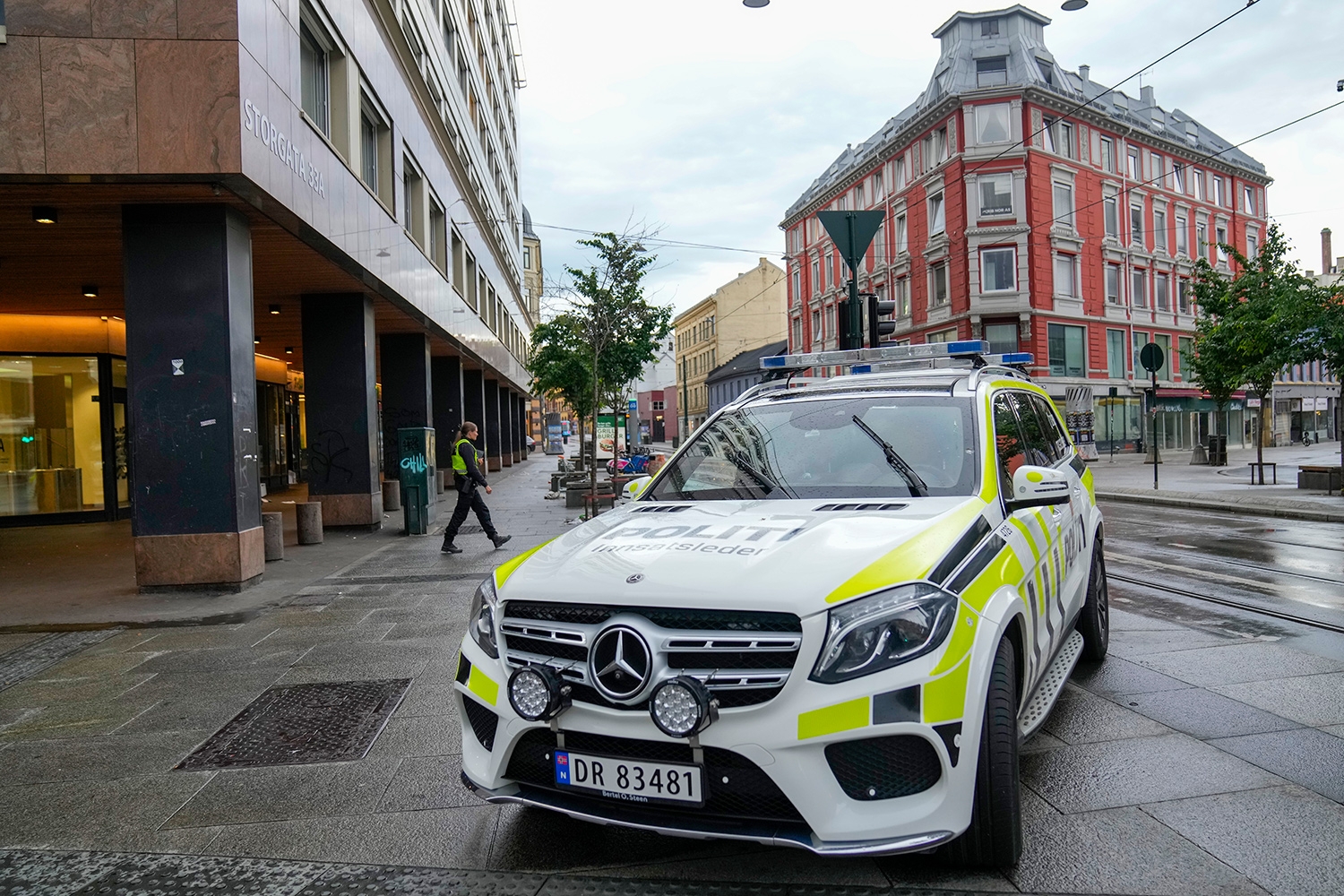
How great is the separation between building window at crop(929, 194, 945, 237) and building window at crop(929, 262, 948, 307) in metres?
1.61

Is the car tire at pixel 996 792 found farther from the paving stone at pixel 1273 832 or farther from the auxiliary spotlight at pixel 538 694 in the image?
the auxiliary spotlight at pixel 538 694

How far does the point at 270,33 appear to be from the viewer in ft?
33.0

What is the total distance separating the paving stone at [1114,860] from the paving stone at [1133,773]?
5.8 inches

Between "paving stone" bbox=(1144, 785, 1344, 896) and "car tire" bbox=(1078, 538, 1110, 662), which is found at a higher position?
"car tire" bbox=(1078, 538, 1110, 662)

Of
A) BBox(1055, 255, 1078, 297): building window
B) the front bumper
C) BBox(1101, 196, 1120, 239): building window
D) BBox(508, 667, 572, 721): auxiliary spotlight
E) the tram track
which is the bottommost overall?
the tram track

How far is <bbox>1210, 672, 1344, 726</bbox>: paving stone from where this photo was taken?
15.0ft

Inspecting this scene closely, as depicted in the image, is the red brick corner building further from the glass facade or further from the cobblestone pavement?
the cobblestone pavement

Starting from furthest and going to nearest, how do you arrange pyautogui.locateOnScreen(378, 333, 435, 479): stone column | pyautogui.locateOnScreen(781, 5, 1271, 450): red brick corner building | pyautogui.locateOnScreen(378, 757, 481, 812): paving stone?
pyautogui.locateOnScreen(781, 5, 1271, 450): red brick corner building → pyautogui.locateOnScreen(378, 333, 435, 479): stone column → pyautogui.locateOnScreen(378, 757, 481, 812): paving stone

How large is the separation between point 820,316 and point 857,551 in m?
54.3

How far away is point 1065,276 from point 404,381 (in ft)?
106

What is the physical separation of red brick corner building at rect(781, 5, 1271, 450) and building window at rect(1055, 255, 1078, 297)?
0.21ft

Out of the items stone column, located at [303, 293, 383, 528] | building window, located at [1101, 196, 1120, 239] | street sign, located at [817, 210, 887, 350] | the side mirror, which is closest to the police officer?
stone column, located at [303, 293, 383, 528]

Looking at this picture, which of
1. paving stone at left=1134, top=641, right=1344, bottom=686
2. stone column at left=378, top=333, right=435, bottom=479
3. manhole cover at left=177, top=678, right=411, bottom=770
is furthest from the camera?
stone column at left=378, top=333, right=435, bottom=479

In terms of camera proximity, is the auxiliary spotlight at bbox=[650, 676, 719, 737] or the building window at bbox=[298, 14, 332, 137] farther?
the building window at bbox=[298, 14, 332, 137]
